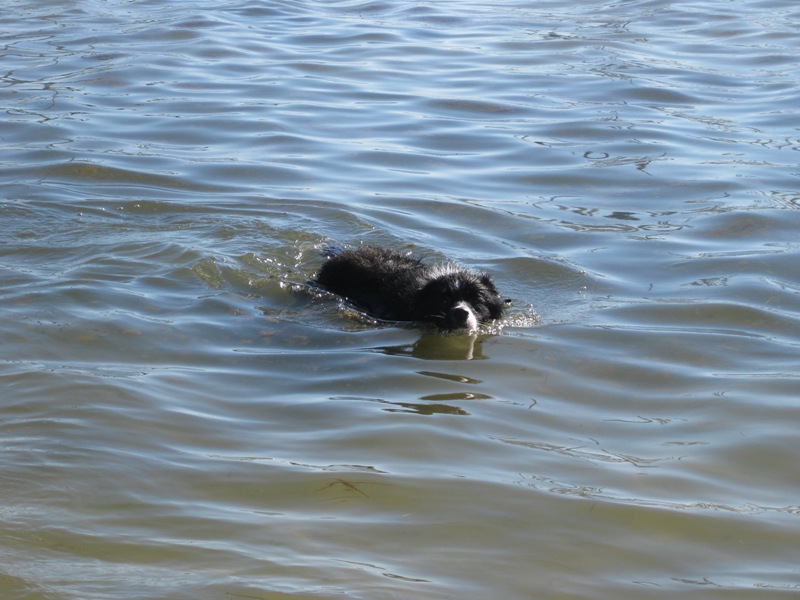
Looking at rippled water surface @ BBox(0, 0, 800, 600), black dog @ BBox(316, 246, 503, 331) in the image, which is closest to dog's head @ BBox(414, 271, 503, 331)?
black dog @ BBox(316, 246, 503, 331)

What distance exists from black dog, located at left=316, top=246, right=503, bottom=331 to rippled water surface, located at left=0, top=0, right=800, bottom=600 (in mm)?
176

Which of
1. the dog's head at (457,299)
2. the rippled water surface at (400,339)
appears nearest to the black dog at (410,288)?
the dog's head at (457,299)

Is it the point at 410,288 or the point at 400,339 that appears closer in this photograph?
the point at 400,339

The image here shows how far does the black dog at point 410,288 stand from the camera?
7797mm

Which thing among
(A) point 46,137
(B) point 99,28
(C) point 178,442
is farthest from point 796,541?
(B) point 99,28

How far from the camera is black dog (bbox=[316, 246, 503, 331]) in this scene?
7.80 metres

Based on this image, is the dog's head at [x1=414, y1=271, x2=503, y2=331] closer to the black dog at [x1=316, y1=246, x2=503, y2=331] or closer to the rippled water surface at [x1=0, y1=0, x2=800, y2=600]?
the black dog at [x1=316, y1=246, x2=503, y2=331]

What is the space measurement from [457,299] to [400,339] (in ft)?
1.62

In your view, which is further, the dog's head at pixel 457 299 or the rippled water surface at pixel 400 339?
the dog's head at pixel 457 299

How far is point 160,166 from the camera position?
37.8 feet

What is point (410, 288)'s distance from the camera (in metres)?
8.23

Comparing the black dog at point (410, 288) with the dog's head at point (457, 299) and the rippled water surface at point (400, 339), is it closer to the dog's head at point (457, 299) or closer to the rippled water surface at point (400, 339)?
the dog's head at point (457, 299)

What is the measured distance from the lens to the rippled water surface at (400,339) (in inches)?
187

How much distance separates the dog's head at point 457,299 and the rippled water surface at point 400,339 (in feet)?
0.58
